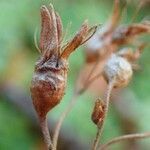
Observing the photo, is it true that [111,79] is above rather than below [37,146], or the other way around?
above

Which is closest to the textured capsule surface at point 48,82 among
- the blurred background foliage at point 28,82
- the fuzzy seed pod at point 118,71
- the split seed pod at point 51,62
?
the split seed pod at point 51,62

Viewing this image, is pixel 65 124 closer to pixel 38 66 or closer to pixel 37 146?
pixel 37 146

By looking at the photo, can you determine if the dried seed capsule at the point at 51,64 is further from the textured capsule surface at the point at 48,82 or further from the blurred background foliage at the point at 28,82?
the blurred background foliage at the point at 28,82

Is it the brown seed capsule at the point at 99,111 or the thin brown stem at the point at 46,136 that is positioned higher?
the thin brown stem at the point at 46,136

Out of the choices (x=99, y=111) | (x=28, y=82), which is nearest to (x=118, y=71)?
(x=99, y=111)

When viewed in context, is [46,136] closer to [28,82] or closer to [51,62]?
[51,62]

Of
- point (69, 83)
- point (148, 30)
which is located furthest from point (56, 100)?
point (69, 83)
